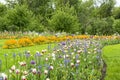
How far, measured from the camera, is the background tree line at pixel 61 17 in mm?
26672

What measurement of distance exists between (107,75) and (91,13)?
4532 cm

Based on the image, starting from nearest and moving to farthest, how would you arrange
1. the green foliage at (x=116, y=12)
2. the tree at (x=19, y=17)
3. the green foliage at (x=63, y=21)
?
1. the green foliage at (x=63, y=21)
2. the tree at (x=19, y=17)
3. the green foliage at (x=116, y=12)

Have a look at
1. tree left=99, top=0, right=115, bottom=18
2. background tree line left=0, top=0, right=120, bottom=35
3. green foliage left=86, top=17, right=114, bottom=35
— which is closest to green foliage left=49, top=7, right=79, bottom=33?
background tree line left=0, top=0, right=120, bottom=35

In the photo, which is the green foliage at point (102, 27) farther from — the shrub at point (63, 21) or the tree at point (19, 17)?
the tree at point (19, 17)

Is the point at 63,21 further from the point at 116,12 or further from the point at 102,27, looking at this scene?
the point at 116,12

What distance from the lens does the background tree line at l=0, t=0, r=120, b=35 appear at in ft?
87.5

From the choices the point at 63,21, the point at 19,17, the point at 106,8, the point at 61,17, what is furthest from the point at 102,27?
the point at 19,17

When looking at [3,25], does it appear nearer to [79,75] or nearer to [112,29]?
[112,29]

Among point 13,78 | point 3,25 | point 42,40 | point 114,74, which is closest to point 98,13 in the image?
point 3,25

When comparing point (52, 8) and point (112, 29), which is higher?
point (52, 8)

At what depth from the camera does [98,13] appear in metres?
50.8

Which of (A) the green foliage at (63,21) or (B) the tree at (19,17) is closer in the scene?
(A) the green foliage at (63,21)

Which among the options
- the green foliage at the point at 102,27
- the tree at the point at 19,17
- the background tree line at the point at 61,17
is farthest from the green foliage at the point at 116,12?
the tree at the point at 19,17

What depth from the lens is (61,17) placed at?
1017 inches
